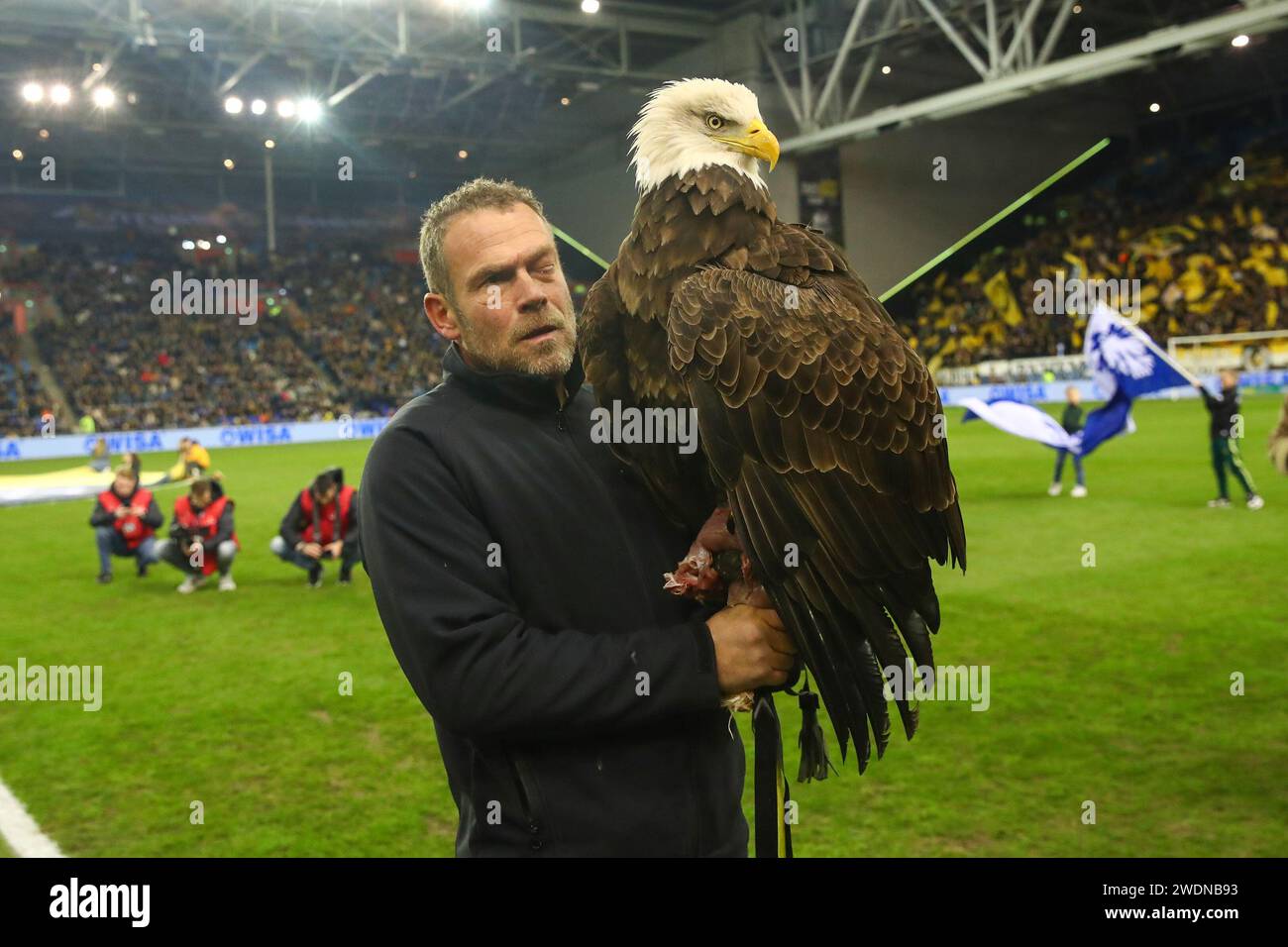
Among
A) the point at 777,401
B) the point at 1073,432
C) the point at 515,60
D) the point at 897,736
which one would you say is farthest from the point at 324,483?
the point at 515,60

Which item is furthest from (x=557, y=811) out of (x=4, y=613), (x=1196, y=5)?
(x=1196, y=5)

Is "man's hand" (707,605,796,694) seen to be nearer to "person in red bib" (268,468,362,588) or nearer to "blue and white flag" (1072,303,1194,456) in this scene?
"person in red bib" (268,468,362,588)

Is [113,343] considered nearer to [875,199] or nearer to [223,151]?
[223,151]

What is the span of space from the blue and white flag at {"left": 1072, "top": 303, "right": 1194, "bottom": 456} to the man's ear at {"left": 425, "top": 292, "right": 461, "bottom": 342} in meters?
10.6

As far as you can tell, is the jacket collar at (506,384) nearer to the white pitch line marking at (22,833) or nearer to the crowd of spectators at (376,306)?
the white pitch line marking at (22,833)

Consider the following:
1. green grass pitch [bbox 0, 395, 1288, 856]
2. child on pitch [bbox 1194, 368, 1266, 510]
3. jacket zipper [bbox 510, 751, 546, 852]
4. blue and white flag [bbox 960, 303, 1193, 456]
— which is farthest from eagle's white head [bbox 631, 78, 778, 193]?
child on pitch [bbox 1194, 368, 1266, 510]

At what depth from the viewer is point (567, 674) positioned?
1599 mm

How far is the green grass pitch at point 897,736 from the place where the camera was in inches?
172

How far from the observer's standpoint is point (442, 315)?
1832 millimetres

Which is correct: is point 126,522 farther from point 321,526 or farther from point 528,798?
point 528,798

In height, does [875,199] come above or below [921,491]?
above

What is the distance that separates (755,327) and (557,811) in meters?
0.81

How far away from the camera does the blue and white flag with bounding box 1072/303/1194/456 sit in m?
11.1

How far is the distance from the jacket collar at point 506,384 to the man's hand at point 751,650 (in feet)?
1.58
